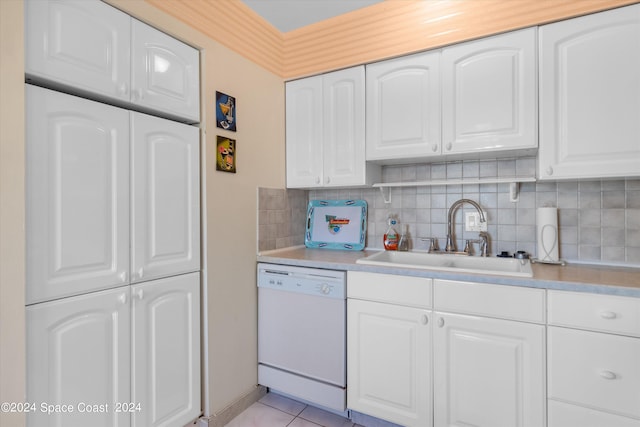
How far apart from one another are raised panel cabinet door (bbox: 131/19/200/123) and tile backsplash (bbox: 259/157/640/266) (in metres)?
0.75

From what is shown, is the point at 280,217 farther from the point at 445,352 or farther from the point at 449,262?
the point at 445,352

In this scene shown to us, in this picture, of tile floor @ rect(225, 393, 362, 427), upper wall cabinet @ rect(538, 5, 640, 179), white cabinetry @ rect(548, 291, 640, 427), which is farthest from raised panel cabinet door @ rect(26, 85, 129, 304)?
upper wall cabinet @ rect(538, 5, 640, 179)

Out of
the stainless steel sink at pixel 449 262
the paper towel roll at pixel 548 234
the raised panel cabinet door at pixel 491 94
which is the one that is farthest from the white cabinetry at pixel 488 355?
the raised panel cabinet door at pixel 491 94

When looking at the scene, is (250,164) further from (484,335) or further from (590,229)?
(590,229)

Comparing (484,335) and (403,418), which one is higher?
(484,335)

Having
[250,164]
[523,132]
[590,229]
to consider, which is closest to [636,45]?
[523,132]

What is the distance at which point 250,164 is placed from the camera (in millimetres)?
2072

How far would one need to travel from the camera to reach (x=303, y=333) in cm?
195

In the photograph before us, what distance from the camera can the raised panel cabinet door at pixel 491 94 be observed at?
64.9 inches

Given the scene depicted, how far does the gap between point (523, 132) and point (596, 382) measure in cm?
117

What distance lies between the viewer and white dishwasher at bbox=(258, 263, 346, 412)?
184cm

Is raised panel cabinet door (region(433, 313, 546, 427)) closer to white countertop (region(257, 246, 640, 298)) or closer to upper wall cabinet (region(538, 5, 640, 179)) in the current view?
white countertop (region(257, 246, 640, 298))

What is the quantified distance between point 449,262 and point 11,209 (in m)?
2.04

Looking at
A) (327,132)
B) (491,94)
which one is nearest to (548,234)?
(491,94)
